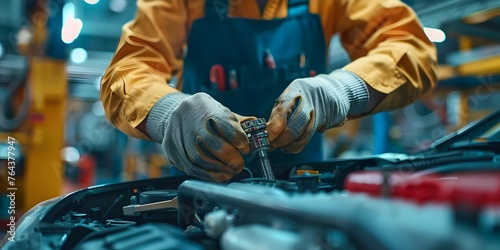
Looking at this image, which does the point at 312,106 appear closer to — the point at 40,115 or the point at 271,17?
the point at 271,17

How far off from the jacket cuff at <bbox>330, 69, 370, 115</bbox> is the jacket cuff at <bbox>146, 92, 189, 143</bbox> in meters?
0.46

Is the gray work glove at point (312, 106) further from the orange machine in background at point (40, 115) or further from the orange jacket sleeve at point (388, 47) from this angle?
the orange machine in background at point (40, 115)

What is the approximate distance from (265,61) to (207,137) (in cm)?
66

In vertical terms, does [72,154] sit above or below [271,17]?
below

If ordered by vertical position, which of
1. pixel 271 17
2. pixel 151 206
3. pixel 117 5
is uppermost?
pixel 117 5

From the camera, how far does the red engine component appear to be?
430 mm

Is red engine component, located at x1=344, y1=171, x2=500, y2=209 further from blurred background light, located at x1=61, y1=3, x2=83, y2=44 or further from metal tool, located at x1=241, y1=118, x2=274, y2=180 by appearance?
blurred background light, located at x1=61, y1=3, x2=83, y2=44

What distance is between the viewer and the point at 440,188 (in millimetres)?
494

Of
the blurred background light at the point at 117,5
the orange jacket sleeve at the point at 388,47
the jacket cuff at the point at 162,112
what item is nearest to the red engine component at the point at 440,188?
the jacket cuff at the point at 162,112

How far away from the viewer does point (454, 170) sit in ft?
2.64

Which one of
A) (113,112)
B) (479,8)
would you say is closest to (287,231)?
(113,112)

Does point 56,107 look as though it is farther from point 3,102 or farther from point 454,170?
point 454,170

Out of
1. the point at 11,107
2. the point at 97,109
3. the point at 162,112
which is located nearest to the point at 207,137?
the point at 162,112

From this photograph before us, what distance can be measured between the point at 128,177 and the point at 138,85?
7.28 m
